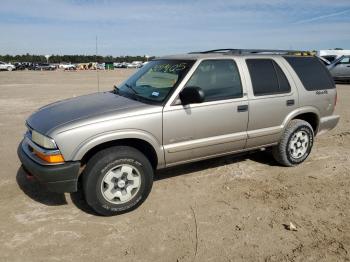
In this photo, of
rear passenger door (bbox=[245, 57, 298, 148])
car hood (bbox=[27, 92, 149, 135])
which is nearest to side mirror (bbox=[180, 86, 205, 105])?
car hood (bbox=[27, 92, 149, 135])

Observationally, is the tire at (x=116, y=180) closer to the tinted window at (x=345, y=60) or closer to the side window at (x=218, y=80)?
the side window at (x=218, y=80)

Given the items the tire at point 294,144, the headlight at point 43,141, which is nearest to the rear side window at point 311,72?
the tire at point 294,144

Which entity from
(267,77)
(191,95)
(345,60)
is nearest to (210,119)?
(191,95)

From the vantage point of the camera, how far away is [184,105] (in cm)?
427

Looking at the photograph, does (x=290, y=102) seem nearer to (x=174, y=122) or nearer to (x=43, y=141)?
(x=174, y=122)

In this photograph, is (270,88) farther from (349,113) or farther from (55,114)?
(349,113)

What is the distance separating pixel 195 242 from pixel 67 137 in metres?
1.67

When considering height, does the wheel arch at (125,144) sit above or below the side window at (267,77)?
below

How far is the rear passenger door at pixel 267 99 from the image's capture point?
4.90 m

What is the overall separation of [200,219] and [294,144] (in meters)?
2.38

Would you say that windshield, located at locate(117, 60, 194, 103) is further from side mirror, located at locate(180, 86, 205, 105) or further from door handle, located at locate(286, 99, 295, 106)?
door handle, located at locate(286, 99, 295, 106)

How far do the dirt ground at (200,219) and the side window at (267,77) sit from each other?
126 centimetres

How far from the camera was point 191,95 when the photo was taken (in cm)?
417

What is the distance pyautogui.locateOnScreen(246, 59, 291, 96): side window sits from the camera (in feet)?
16.2
